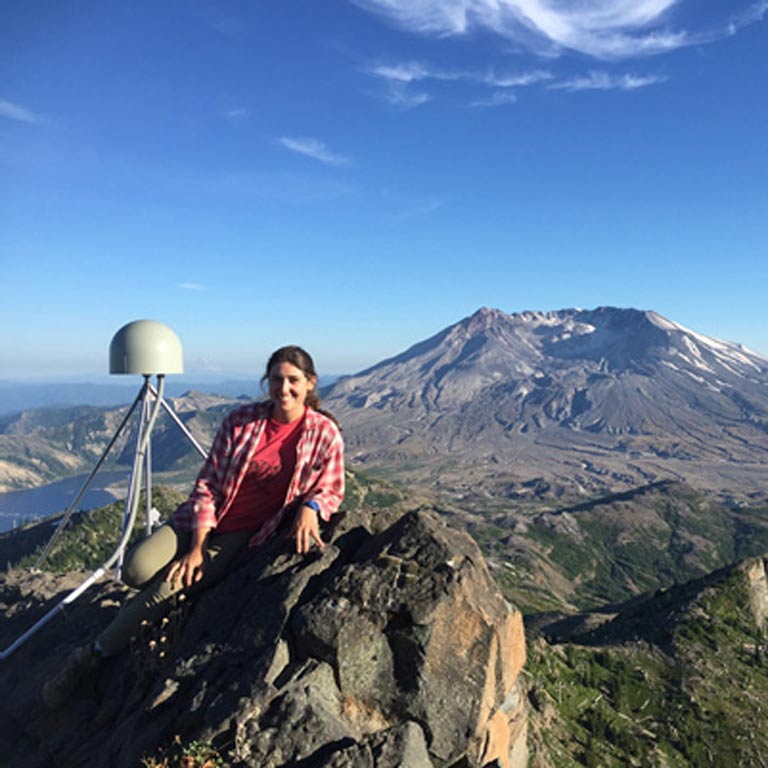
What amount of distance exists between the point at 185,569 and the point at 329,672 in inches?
118

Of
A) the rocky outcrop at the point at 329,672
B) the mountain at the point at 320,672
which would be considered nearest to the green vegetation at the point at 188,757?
the mountain at the point at 320,672

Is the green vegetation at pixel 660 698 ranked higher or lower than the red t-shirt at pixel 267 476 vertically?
lower

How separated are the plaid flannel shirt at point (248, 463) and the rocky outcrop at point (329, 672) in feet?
3.65

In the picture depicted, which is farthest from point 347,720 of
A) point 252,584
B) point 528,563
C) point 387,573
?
point 528,563

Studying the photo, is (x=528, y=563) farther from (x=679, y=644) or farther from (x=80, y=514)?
(x=679, y=644)

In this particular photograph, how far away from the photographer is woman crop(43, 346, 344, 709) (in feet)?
29.6

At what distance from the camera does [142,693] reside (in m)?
8.71

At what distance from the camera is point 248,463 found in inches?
365

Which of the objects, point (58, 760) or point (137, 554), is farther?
point (137, 554)

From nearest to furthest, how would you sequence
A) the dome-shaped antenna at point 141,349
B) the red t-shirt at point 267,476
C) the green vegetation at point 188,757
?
the green vegetation at point 188,757 < the red t-shirt at point 267,476 < the dome-shaped antenna at point 141,349

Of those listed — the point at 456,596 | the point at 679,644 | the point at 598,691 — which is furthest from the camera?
the point at 679,644

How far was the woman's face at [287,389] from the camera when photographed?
9062 mm

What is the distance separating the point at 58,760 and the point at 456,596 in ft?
22.4

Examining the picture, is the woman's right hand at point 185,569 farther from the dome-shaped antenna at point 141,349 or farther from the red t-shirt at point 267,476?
the dome-shaped antenna at point 141,349
